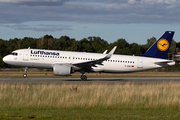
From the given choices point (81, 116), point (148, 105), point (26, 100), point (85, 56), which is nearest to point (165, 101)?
point (148, 105)

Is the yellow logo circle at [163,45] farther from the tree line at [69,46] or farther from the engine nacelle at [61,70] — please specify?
the tree line at [69,46]

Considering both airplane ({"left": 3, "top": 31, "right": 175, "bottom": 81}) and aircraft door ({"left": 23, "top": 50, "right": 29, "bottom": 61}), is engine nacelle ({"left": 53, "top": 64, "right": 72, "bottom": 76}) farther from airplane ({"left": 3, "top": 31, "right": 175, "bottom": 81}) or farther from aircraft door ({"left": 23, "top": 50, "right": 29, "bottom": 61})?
aircraft door ({"left": 23, "top": 50, "right": 29, "bottom": 61})

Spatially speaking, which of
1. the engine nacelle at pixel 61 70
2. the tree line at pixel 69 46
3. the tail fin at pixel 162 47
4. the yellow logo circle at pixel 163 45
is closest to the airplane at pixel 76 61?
the engine nacelle at pixel 61 70

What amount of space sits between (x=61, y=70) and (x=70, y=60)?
9.41ft

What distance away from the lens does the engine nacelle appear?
2892cm

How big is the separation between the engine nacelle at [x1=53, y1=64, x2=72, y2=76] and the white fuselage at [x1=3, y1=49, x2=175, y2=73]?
1695 millimetres

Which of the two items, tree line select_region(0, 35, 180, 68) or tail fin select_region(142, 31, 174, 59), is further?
tree line select_region(0, 35, 180, 68)

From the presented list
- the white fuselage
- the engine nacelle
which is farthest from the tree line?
the engine nacelle

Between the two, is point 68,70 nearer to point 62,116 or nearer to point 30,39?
point 62,116

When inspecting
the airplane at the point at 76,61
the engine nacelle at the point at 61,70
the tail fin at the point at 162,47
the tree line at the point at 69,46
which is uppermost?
the tree line at the point at 69,46

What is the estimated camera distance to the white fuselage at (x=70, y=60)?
3106 cm

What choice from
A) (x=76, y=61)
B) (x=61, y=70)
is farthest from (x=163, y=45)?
(x=61, y=70)

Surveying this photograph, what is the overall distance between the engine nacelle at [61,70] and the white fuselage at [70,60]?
1695 mm

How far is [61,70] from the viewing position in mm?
29000
